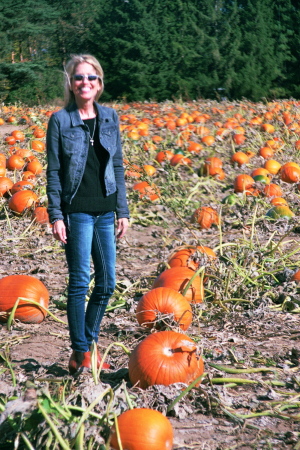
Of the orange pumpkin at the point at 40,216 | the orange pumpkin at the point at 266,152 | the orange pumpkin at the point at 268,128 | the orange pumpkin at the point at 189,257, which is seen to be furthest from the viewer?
the orange pumpkin at the point at 268,128

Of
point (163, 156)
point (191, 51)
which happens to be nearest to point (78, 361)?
point (163, 156)

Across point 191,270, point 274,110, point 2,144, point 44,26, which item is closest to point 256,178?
point 191,270

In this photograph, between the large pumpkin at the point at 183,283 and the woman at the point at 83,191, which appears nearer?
the woman at the point at 83,191

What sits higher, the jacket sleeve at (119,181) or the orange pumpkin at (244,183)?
the jacket sleeve at (119,181)

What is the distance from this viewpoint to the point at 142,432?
92.8 inches

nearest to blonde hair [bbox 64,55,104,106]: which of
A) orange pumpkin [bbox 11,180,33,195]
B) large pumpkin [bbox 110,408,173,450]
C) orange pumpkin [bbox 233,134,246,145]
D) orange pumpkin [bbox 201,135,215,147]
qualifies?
large pumpkin [bbox 110,408,173,450]

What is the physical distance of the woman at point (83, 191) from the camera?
3105 millimetres

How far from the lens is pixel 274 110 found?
12.2 metres

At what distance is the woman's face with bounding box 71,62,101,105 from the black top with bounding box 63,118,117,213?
129 mm

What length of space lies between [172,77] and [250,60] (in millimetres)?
2625

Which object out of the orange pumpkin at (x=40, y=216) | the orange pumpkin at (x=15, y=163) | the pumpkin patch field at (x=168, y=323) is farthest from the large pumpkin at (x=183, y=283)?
the orange pumpkin at (x=15, y=163)

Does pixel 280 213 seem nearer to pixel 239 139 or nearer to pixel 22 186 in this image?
pixel 22 186

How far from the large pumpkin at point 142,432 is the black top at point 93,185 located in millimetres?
1149

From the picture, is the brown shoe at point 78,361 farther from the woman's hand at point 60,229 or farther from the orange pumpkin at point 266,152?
the orange pumpkin at point 266,152
